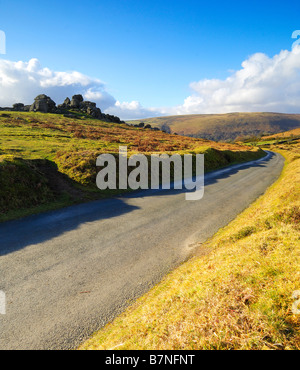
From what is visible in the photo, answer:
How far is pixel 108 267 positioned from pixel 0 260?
399 cm

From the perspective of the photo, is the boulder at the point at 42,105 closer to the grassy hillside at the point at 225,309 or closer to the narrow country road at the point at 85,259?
the narrow country road at the point at 85,259

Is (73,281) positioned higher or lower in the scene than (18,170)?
lower

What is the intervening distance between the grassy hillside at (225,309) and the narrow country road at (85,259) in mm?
846

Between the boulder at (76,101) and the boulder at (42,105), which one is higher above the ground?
the boulder at (76,101)

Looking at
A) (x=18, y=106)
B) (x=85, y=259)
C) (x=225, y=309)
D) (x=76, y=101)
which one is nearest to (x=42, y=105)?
(x=18, y=106)

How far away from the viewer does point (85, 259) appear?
26.4ft

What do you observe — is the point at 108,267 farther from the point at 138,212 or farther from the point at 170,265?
the point at 138,212

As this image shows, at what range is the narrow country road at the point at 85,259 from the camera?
17.3 ft

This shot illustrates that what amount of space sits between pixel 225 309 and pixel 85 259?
18.3 feet

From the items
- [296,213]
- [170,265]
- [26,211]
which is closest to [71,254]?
[170,265]

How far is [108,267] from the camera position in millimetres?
7645

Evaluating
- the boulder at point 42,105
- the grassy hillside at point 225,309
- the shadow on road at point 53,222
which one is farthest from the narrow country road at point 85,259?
the boulder at point 42,105

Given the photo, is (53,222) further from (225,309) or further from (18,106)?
(18,106)
